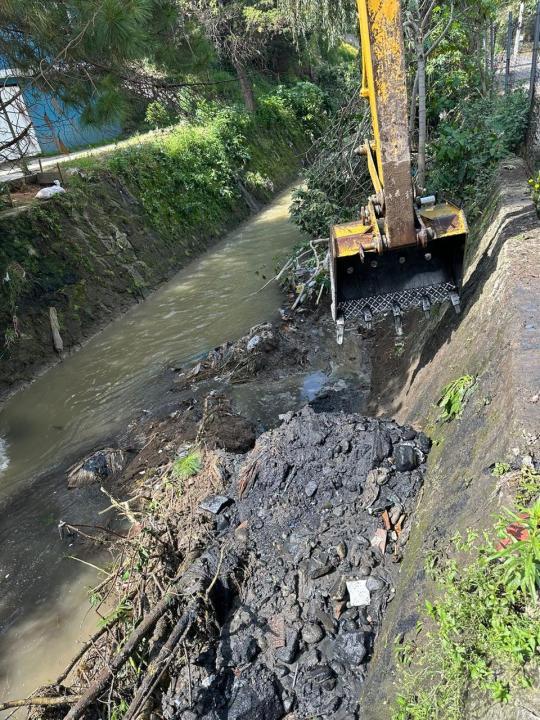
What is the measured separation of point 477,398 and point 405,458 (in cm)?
70

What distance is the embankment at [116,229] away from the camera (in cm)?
905

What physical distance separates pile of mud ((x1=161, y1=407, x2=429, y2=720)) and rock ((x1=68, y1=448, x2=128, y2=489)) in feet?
7.01

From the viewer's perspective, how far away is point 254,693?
3.10 m

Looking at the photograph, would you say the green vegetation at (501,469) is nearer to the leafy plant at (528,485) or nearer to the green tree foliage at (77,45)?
the leafy plant at (528,485)

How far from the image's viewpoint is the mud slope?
9.34 ft

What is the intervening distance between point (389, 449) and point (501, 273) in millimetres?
1805

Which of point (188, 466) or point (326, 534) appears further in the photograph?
point (188, 466)

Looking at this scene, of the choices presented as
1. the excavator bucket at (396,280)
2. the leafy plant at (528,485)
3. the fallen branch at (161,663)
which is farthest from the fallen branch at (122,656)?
the excavator bucket at (396,280)

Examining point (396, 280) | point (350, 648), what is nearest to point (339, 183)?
point (396, 280)

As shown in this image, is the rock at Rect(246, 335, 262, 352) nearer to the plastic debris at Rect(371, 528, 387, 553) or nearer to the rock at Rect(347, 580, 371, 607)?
the plastic debris at Rect(371, 528, 387, 553)

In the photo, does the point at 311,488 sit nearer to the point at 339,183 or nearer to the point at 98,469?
the point at 98,469

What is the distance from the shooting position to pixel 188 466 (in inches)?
204

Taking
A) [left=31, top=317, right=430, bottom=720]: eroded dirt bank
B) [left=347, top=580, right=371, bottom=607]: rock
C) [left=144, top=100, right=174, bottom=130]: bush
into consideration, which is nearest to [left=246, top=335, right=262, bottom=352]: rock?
[left=31, top=317, right=430, bottom=720]: eroded dirt bank

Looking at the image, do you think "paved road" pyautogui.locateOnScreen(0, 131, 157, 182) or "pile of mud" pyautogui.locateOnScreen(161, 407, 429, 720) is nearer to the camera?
"pile of mud" pyautogui.locateOnScreen(161, 407, 429, 720)
